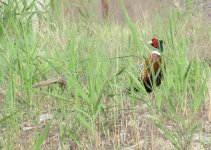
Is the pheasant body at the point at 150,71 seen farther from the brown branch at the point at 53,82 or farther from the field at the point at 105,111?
the brown branch at the point at 53,82

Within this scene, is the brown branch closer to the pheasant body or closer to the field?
the field

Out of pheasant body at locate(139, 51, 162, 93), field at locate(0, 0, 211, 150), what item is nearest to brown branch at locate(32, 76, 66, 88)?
field at locate(0, 0, 211, 150)

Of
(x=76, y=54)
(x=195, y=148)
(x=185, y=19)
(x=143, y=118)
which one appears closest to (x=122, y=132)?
(x=143, y=118)

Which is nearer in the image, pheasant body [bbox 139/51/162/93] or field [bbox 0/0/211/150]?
field [bbox 0/0/211/150]

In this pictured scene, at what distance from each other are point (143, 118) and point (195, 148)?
0.36 meters

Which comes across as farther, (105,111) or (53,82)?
(53,82)

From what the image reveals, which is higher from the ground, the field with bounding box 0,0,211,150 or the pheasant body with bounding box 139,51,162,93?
the pheasant body with bounding box 139,51,162,93

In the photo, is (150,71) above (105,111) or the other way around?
above

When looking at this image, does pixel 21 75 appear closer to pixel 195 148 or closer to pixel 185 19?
pixel 195 148

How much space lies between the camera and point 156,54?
8.87 feet

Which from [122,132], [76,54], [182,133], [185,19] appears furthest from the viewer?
[185,19]

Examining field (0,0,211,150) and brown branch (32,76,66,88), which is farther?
brown branch (32,76,66,88)

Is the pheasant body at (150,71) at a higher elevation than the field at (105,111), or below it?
higher

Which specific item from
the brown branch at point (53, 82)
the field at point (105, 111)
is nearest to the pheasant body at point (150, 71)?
the field at point (105, 111)
